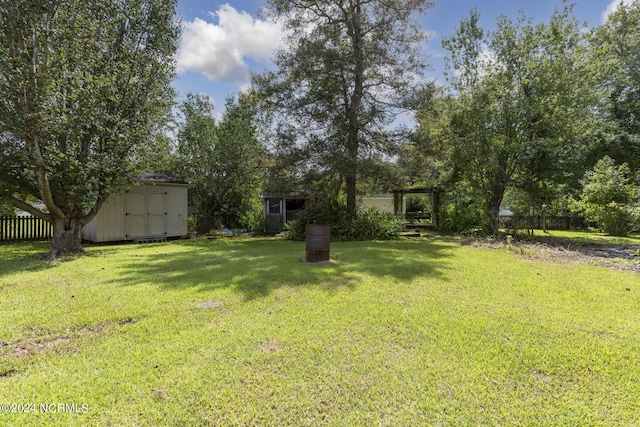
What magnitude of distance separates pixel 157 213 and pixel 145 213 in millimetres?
448

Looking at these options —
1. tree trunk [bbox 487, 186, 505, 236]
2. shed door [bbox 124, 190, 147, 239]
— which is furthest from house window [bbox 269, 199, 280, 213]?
tree trunk [bbox 487, 186, 505, 236]

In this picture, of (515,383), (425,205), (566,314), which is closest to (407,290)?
(566,314)

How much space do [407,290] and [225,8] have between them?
12.6 m

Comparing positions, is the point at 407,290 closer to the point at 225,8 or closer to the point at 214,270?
the point at 214,270

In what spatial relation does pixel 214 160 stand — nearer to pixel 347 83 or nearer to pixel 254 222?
pixel 254 222

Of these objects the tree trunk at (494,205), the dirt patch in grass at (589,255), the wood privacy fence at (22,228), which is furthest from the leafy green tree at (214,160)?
the dirt patch in grass at (589,255)

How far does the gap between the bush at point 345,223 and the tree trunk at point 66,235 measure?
23.1 feet

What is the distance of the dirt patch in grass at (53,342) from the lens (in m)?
2.75

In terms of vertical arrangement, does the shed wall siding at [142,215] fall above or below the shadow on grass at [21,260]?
above

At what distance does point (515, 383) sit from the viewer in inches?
91.8

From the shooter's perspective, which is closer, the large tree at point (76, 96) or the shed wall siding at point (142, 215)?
the large tree at point (76, 96)

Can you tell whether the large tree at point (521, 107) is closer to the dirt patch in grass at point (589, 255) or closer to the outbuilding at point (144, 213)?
the dirt patch in grass at point (589, 255)

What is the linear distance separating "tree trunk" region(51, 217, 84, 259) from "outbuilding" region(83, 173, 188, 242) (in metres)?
2.28

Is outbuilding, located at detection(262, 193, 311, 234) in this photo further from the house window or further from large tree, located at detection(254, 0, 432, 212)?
large tree, located at detection(254, 0, 432, 212)
